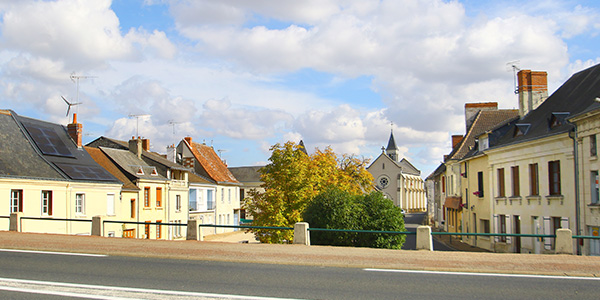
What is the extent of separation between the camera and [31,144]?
112 feet

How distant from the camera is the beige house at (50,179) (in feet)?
97.7

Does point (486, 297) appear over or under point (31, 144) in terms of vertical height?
under

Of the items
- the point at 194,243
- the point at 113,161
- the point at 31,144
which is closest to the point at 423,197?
the point at 113,161

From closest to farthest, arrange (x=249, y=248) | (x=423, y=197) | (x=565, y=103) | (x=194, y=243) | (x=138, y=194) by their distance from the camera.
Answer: (x=249, y=248) → (x=194, y=243) → (x=565, y=103) → (x=138, y=194) → (x=423, y=197)

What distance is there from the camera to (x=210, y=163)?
62156 millimetres

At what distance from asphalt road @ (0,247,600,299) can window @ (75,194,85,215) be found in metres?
22.0

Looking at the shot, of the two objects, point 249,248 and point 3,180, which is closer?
point 249,248

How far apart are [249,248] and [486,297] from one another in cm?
869

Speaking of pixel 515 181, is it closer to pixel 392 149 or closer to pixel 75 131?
pixel 75 131

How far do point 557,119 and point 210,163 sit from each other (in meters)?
42.8

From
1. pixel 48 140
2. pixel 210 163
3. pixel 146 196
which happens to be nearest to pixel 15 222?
pixel 48 140

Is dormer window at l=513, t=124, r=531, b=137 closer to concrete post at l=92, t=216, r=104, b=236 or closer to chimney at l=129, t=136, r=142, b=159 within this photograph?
concrete post at l=92, t=216, r=104, b=236

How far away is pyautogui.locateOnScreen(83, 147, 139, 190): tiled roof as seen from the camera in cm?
4084

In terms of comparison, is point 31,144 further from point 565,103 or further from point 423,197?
point 423,197
